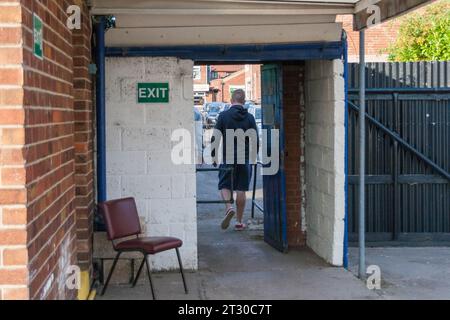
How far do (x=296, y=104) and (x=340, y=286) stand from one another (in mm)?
2624

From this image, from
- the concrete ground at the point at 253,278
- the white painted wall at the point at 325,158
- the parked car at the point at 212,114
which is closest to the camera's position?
the concrete ground at the point at 253,278

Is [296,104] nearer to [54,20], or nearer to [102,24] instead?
[102,24]

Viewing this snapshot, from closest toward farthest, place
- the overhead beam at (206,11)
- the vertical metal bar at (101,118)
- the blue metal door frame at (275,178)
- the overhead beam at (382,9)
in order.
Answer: the overhead beam at (382,9), the overhead beam at (206,11), the vertical metal bar at (101,118), the blue metal door frame at (275,178)

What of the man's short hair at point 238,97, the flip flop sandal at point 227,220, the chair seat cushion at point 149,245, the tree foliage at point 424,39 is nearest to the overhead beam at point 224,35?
the chair seat cushion at point 149,245

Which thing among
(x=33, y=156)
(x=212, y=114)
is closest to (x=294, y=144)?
(x=33, y=156)

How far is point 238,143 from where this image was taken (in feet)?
34.8

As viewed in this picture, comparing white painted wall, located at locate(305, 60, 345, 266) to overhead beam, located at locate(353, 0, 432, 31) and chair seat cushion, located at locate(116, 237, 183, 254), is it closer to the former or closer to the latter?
overhead beam, located at locate(353, 0, 432, 31)

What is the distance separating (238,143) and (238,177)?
1.53ft

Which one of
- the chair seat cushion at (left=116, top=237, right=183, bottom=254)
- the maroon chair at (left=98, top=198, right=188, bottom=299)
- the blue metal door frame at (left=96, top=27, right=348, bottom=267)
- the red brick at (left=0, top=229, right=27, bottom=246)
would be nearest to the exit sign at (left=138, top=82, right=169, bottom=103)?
the blue metal door frame at (left=96, top=27, right=348, bottom=267)

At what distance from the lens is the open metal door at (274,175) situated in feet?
29.0

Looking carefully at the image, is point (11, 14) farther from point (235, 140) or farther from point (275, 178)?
point (235, 140)

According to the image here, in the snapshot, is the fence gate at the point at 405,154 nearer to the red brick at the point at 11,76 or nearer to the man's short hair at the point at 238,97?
the man's short hair at the point at 238,97
